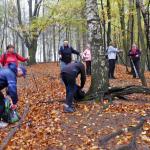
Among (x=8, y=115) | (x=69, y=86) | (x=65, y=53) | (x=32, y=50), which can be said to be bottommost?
(x=8, y=115)

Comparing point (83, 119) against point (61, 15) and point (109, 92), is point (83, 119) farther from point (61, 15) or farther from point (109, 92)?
point (61, 15)

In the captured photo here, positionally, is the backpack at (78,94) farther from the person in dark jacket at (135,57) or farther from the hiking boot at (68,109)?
the person in dark jacket at (135,57)

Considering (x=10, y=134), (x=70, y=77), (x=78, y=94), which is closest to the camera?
(x=10, y=134)

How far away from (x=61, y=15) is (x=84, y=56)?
11549 millimetres

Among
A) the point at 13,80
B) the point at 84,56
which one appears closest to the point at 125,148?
the point at 13,80

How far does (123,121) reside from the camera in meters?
8.99

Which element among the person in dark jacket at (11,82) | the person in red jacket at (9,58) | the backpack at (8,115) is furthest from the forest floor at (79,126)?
the person in red jacket at (9,58)

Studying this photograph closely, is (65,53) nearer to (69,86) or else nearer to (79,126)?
(69,86)

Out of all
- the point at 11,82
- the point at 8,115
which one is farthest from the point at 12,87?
the point at 8,115

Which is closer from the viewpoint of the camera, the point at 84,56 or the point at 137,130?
the point at 137,130

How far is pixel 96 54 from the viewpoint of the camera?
11.5m

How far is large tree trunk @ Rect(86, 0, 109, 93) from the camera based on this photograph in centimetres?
1139

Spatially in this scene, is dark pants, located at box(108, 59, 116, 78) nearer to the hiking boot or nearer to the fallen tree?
the hiking boot

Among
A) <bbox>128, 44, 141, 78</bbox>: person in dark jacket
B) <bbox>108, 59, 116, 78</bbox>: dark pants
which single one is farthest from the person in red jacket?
<bbox>128, 44, 141, 78</bbox>: person in dark jacket
